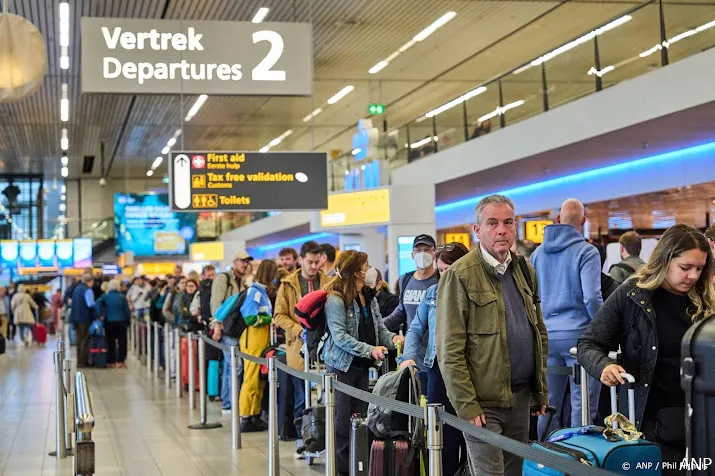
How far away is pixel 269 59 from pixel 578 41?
5544mm

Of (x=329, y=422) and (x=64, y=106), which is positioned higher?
(x=64, y=106)

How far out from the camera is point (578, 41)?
15.1 meters

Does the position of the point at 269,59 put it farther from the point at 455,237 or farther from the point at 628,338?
the point at 455,237

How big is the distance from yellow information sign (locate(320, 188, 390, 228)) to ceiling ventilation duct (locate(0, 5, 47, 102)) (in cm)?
1136

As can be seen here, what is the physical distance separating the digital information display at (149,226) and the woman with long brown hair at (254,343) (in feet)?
97.0

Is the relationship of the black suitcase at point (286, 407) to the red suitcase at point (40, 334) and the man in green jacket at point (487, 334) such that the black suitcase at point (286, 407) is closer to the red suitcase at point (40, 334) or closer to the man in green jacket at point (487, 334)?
the man in green jacket at point (487, 334)

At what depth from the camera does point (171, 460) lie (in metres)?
9.09

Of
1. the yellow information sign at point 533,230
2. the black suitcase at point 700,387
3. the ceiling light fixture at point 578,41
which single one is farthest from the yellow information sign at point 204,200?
the black suitcase at point 700,387

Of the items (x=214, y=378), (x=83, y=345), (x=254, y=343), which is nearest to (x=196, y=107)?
(x=83, y=345)

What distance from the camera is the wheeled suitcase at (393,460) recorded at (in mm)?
5855

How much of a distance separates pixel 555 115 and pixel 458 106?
13.6ft

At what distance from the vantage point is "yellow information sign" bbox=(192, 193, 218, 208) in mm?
13297

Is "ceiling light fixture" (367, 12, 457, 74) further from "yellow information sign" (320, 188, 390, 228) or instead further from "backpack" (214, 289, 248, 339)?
"backpack" (214, 289, 248, 339)

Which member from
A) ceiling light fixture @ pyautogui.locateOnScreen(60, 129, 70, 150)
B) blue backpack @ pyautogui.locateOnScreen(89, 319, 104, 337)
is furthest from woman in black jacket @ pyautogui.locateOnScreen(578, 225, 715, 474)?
ceiling light fixture @ pyautogui.locateOnScreen(60, 129, 70, 150)
